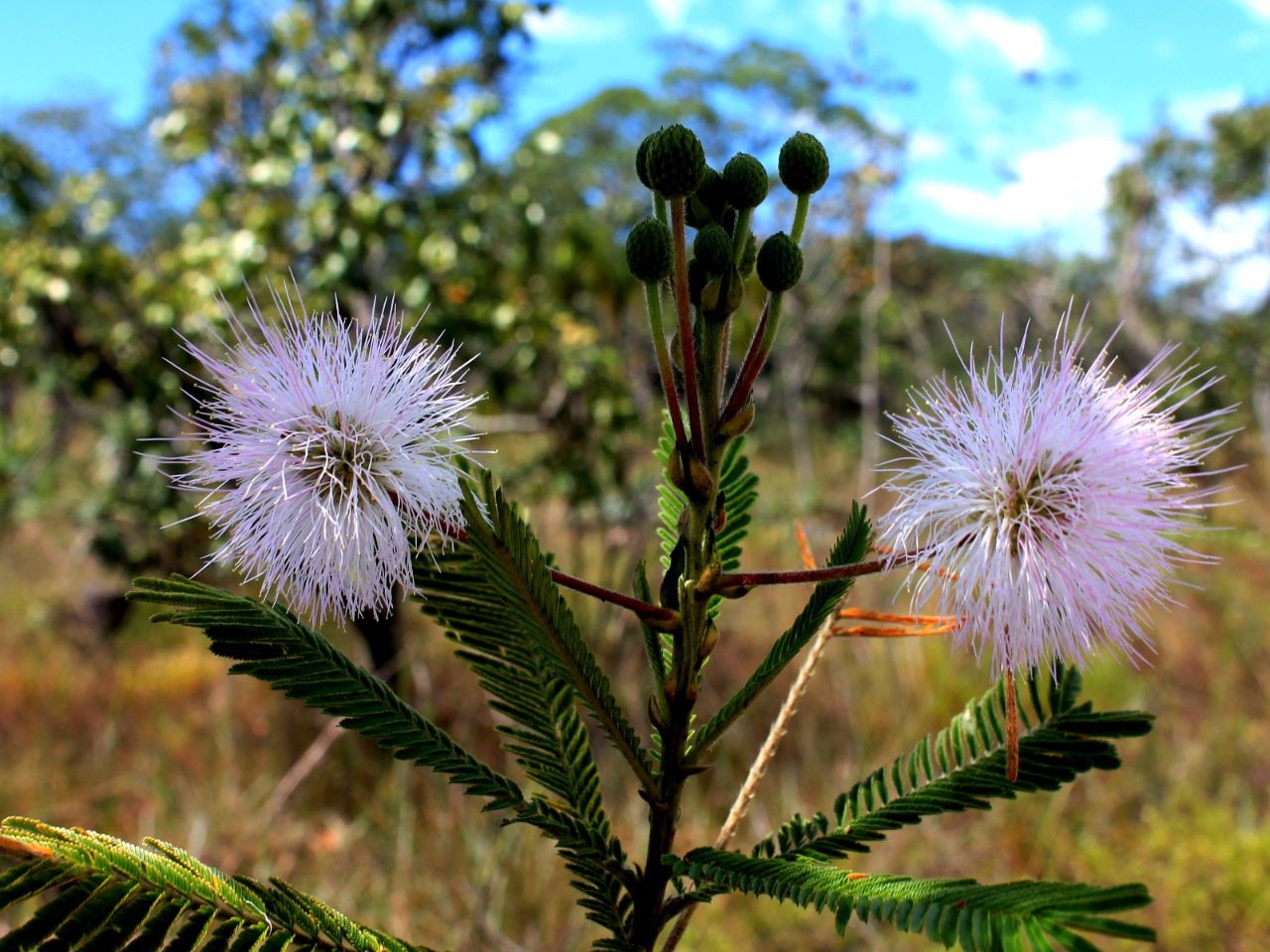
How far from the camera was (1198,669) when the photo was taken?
5.75m

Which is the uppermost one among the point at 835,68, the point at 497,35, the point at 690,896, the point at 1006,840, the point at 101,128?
the point at 101,128

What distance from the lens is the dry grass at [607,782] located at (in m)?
3.33

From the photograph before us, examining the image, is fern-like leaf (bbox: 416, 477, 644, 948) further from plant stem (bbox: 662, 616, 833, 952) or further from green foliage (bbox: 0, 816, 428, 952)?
green foliage (bbox: 0, 816, 428, 952)

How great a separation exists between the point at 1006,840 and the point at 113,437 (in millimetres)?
4505

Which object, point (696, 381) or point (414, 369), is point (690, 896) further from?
point (414, 369)

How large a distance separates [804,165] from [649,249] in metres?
0.16

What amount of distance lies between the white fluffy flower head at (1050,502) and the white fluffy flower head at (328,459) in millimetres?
405

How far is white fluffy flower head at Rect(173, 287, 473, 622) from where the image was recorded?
30.1 inches

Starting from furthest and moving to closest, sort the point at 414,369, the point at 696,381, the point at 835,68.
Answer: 1. the point at 835,68
2. the point at 414,369
3. the point at 696,381

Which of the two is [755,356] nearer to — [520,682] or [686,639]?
[686,639]

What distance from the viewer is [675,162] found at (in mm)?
669

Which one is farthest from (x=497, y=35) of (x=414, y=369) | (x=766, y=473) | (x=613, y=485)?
(x=766, y=473)

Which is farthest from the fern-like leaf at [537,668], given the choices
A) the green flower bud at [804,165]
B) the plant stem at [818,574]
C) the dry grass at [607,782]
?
the dry grass at [607,782]

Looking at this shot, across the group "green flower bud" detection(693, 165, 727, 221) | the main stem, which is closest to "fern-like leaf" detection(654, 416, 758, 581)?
the main stem
